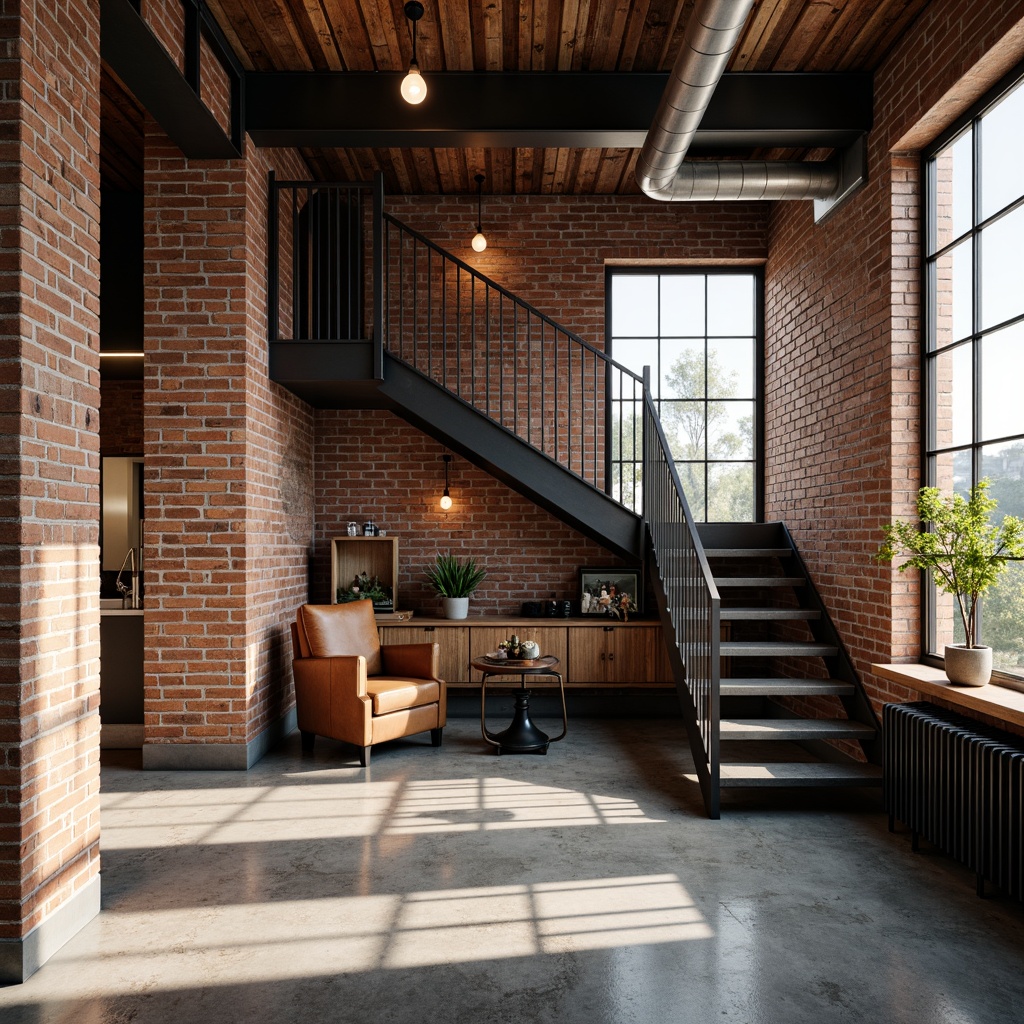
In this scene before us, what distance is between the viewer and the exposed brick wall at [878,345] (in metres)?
3.91

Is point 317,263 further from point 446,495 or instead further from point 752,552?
point 752,552

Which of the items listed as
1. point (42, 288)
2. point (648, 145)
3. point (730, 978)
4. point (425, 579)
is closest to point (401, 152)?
point (648, 145)

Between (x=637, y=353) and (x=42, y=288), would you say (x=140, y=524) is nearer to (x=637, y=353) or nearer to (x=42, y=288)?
(x=42, y=288)

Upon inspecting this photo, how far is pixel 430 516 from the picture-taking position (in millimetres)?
6711

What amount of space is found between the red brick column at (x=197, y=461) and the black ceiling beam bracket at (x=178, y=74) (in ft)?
0.75

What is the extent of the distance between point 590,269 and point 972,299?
3325 millimetres

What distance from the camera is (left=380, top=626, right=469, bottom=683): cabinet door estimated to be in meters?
6.15

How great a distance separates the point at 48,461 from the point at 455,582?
4.00 metres

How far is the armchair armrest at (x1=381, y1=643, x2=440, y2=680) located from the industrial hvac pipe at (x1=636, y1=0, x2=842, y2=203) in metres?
3.41

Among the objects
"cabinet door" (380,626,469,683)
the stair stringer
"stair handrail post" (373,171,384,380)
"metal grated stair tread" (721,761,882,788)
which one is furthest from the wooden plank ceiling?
"metal grated stair tread" (721,761,882,788)

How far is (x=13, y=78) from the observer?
2.54m

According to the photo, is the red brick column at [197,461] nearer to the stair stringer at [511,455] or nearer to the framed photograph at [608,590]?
the stair stringer at [511,455]

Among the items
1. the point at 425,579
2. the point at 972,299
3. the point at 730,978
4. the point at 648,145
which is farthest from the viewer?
the point at 425,579

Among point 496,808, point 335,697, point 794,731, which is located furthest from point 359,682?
point 794,731
